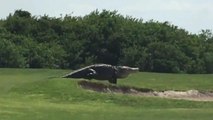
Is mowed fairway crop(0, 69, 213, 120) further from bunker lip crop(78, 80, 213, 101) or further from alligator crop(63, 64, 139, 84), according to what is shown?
alligator crop(63, 64, 139, 84)

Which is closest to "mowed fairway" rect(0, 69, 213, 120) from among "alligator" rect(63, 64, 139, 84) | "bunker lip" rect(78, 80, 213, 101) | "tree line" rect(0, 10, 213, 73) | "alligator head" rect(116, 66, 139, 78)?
"alligator head" rect(116, 66, 139, 78)

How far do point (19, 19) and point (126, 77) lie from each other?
35.1m

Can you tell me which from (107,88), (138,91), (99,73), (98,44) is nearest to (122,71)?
(99,73)

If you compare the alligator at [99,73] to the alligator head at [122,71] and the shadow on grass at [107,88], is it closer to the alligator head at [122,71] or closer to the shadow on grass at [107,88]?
the alligator head at [122,71]

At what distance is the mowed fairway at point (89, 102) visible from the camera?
19.6 meters

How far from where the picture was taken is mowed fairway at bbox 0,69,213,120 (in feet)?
64.3

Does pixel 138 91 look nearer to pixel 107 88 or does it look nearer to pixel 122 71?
pixel 107 88

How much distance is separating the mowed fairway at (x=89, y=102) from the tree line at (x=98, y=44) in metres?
25.1

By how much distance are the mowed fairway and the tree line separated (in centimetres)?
2507

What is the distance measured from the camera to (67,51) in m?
62.4

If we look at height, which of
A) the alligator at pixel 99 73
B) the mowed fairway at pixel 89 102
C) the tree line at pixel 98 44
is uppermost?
the tree line at pixel 98 44

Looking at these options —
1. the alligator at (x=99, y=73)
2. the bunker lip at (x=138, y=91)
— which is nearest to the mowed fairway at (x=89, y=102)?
the bunker lip at (x=138, y=91)

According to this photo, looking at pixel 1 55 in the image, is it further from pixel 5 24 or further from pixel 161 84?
pixel 161 84

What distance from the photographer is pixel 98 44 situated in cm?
6300
